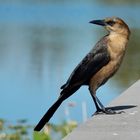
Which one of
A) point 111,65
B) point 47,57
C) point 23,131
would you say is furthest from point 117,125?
point 47,57

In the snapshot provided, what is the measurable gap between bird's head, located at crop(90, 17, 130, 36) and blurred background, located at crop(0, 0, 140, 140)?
1.55m

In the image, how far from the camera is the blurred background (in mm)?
9586

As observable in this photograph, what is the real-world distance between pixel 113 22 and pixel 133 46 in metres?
17.5

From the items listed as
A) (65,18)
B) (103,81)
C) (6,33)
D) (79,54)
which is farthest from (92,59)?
(65,18)

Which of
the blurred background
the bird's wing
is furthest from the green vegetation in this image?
the bird's wing

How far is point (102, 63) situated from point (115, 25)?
0.84ft

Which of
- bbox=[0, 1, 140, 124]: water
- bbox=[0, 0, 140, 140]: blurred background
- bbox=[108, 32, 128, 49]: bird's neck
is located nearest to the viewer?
bbox=[108, 32, 128, 49]: bird's neck

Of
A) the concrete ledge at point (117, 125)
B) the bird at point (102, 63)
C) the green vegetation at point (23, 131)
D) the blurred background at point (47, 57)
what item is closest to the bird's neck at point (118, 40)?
the bird at point (102, 63)

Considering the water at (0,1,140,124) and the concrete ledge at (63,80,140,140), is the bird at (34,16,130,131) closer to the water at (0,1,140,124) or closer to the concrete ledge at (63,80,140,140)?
the concrete ledge at (63,80,140,140)

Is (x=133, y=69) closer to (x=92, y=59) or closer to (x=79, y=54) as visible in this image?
(x=79, y=54)

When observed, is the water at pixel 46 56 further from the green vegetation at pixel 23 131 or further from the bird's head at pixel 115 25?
the bird's head at pixel 115 25

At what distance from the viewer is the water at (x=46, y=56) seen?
1061 centimetres

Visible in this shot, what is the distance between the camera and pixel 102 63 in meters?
4.43

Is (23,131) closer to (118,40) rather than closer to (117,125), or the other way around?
(118,40)
